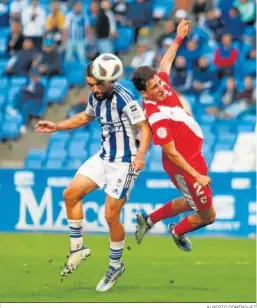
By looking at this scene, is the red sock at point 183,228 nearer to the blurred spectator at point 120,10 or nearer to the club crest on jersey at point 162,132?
the club crest on jersey at point 162,132

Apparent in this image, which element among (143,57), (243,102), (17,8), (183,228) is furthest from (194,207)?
(17,8)

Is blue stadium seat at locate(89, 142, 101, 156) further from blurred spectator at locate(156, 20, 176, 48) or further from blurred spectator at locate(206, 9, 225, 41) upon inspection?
blurred spectator at locate(206, 9, 225, 41)

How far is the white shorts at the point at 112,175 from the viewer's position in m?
12.2

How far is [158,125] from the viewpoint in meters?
12.1

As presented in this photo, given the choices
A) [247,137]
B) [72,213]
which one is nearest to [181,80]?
[247,137]

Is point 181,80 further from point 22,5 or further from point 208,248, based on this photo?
point 208,248

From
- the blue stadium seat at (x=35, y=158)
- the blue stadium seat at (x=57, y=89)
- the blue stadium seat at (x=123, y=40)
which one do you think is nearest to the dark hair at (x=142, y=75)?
the blue stadium seat at (x=35, y=158)

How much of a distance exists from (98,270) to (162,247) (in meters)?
2.97

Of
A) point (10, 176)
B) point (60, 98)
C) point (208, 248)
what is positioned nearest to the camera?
point (208, 248)

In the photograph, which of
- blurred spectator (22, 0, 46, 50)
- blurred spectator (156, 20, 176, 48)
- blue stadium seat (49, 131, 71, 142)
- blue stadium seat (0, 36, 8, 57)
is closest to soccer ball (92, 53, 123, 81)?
blue stadium seat (49, 131, 71, 142)

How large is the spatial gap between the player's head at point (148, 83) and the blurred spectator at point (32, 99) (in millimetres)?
11237

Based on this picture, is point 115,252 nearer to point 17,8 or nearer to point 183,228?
point 183,228

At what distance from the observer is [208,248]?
55.0ft

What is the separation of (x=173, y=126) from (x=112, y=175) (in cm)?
86
